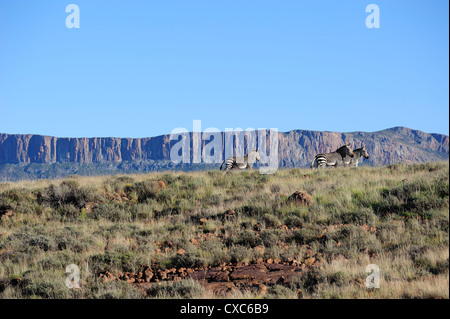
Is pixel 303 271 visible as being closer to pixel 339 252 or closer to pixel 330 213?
pixel 339 252

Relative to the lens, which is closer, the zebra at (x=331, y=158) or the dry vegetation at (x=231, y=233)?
the dry vegetation at (x=231, y=233)

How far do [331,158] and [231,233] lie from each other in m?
14.3

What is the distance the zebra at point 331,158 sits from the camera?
25047 millimetres

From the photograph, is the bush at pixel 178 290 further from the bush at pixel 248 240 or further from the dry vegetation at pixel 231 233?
the bush at pixel 248 240

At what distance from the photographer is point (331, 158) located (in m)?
25.4

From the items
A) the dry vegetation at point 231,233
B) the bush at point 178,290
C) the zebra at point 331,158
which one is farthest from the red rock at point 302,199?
the zebra at point 331,158

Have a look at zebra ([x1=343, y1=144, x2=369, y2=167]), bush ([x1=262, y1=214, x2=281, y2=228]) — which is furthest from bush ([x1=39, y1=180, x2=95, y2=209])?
zebra ([x1=343, y1=144, x2=369, y2=167])

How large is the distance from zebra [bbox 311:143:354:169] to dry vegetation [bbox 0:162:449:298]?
4.44m

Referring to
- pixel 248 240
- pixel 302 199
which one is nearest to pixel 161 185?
pixel 302 199

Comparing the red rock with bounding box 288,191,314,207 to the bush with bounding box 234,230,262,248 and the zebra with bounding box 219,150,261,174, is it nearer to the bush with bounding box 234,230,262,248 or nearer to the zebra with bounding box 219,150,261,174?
the bush with bounding box 234,230,262,248

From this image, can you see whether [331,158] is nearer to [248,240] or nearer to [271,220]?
[271,220]

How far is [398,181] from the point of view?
17.1 meters

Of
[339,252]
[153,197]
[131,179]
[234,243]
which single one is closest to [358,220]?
[339,252]

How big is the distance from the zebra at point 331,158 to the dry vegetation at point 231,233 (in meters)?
4.44
